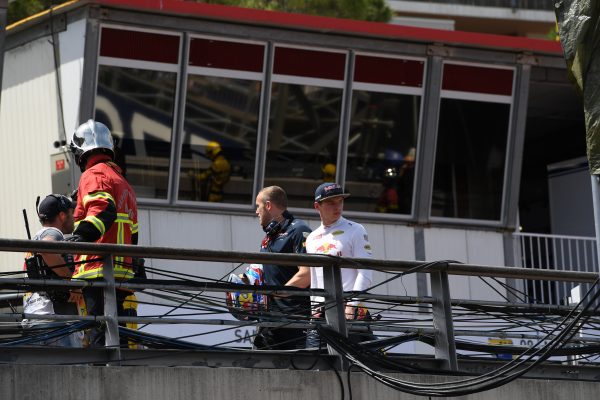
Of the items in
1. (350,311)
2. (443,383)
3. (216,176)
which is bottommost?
(443,383)

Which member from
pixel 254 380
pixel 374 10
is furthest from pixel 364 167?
pixel 374 10

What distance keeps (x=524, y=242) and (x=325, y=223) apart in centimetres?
863

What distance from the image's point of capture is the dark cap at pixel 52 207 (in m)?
9.98

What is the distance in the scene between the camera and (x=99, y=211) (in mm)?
9508

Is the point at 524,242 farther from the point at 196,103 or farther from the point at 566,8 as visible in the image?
the point at 566,8

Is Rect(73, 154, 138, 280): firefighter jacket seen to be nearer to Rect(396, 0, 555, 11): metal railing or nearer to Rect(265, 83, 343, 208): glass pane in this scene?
Rect(265, 83, 343, 208): glass pane

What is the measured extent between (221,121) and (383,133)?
2.24 meters

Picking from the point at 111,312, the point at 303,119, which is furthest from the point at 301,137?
the point at 111,312

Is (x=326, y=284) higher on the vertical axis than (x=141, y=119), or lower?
lower

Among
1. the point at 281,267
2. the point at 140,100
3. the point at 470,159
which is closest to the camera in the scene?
the point at 281,267

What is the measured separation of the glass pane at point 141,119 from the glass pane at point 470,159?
3.79 m

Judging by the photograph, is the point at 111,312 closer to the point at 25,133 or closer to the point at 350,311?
the point at 350,311

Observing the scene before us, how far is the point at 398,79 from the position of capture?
698 inches

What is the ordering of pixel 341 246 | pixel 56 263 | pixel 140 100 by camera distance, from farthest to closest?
pixel 140 100 < pixel 341 246 < pixel 56 263
